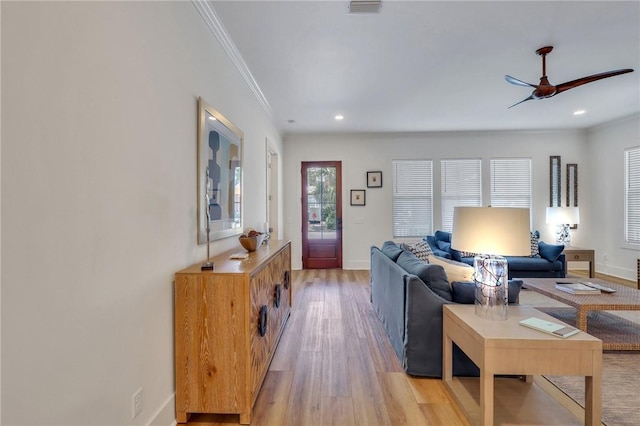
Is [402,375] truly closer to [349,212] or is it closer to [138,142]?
[138,142]

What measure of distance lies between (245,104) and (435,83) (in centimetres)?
232

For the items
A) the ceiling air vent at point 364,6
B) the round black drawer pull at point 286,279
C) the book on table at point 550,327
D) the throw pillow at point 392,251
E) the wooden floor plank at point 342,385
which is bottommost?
the wooden floor plank at point 342,385

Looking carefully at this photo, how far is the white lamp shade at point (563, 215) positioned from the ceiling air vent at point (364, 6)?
17.5 ft

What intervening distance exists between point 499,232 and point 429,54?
2042 millimetres

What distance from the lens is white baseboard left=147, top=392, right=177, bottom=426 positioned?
4.96 feet

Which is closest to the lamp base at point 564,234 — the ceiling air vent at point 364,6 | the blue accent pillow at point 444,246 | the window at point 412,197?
the window at point 412,197

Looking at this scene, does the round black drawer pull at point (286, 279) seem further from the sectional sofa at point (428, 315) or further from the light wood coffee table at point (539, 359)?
the light wood coffee table at point (539, 359)

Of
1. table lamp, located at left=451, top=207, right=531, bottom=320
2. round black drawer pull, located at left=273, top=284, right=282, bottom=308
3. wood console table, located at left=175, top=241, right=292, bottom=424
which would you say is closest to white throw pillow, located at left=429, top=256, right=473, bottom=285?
table lamp, located at left=451, top=207, right=531, bottom=320

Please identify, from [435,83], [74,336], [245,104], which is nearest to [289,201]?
[245,104]

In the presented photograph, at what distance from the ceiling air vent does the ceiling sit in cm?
6

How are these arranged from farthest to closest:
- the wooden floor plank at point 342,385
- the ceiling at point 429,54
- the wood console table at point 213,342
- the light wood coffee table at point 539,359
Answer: the ceiling at point 429,54 < the wooden floor plank at point 342,385 < the wood console table at point 213,342 < the light wood coffee table at point 539,359

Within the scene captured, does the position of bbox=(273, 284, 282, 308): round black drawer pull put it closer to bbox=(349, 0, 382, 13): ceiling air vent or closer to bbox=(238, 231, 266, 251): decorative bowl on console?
bbox=(238, 231, 266, 251): decorative bowl on console

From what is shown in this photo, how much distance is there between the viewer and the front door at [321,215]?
600 cm

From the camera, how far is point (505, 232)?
1.71 metres
